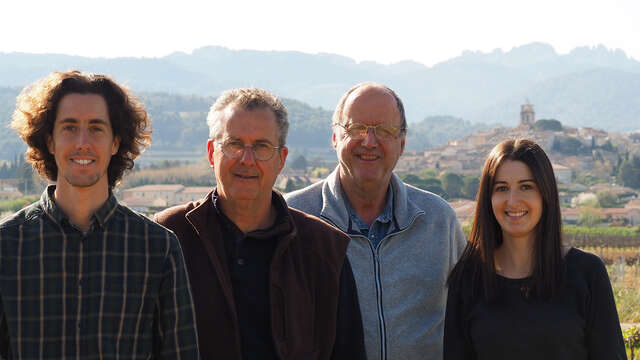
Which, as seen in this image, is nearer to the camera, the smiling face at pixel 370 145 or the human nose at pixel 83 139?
the human nose at pixel 83 139

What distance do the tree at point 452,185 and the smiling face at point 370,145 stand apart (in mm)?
55204

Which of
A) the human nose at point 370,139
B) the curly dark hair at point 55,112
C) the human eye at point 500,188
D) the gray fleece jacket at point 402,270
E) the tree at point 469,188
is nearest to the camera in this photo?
the curly dark hair at point 55,112

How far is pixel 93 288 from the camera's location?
1912mm

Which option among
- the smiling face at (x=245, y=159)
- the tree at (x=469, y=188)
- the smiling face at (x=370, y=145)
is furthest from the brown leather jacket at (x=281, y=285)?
the tree at (x=469, y=188)

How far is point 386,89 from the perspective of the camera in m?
3.00

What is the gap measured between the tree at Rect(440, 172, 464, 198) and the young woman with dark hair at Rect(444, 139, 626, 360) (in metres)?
55.5

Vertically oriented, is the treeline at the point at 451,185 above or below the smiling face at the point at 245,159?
below

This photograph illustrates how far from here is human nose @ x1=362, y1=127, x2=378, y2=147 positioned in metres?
2.87

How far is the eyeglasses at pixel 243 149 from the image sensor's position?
229 cm

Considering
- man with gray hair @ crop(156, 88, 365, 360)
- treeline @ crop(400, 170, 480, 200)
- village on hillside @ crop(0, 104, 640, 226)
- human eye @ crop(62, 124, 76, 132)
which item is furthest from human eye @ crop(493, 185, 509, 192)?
treeline @ crop(400, 170, 480, 200)

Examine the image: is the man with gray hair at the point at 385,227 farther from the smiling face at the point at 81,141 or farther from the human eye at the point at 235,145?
the smiling face at the point at 81,141

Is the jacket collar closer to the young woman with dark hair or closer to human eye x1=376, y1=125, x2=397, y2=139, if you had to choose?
human eye x1=376, y1=125, x2=397, y2=139

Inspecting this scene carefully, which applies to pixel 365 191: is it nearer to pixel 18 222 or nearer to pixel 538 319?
pixel 538 319

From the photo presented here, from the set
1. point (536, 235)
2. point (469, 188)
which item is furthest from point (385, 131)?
point (469, 188)
